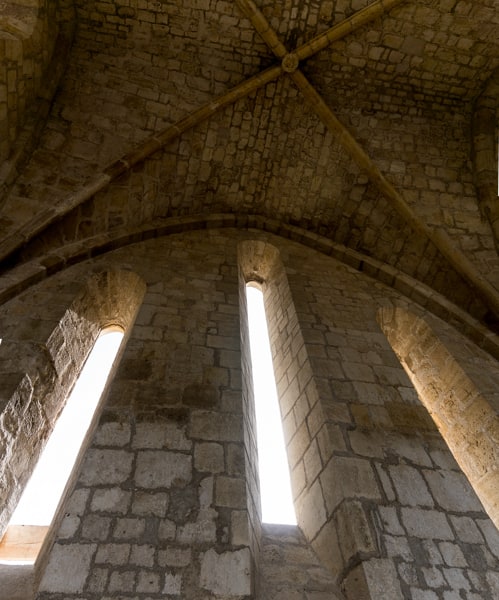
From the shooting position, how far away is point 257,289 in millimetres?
5680

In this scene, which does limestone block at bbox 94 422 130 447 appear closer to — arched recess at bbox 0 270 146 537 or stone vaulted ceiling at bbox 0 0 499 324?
arched recess at bbox 0 270 146 537

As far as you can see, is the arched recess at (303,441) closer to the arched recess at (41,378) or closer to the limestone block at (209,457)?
the limestone block at (209,457)

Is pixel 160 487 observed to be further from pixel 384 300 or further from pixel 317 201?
pixel 317 201

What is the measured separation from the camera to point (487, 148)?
6.18m

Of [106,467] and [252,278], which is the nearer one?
[106,467]

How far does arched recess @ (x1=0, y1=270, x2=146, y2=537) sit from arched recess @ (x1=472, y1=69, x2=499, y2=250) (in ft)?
16.4

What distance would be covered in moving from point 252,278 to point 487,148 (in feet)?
13.8

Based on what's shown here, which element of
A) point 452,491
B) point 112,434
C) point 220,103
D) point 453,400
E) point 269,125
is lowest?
point 452,491

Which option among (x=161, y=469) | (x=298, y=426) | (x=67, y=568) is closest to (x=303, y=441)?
(x=298, y=426)

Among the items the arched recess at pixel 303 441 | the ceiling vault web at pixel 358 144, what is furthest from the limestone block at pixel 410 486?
the ceiling vault web at pixel 358 144

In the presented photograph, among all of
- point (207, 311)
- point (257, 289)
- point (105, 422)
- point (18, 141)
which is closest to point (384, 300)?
point (257, 289)

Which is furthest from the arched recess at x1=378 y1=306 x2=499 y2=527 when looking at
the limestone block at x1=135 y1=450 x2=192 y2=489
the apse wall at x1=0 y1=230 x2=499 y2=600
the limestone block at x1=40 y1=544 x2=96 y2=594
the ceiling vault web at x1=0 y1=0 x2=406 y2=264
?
the ceiling vault web at x1=0 y1=0 x2=406 y2=264

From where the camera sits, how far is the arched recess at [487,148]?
5.77 metres

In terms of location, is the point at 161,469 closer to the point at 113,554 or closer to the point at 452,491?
the point at 113,554
